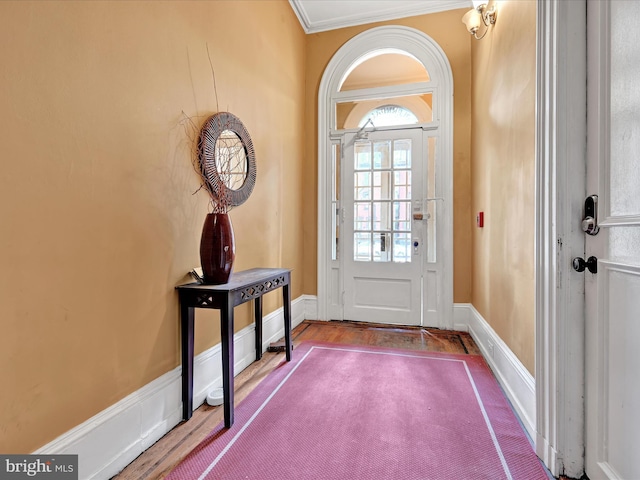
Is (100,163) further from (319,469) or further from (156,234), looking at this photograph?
(319,469)

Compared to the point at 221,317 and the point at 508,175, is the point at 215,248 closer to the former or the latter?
the point at 221,317

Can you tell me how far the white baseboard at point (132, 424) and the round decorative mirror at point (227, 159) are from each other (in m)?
0.98

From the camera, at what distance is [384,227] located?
3.41 metres

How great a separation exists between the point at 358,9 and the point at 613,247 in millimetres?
3279

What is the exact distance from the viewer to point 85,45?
1.21 metres

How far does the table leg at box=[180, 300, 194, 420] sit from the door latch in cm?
184

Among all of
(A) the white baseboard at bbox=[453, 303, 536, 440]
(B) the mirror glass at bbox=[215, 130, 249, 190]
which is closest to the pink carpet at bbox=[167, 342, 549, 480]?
(A) the white baseboard at bbox=[453, 303, 536, 440]

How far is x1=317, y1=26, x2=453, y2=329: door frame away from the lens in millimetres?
3213

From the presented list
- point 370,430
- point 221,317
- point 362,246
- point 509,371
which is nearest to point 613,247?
point 509,371

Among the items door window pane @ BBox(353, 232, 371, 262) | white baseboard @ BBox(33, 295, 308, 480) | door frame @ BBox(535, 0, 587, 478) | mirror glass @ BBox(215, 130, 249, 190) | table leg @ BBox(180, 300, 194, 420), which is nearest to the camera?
white baseboard @ BBox(33, 295, 308, 480)

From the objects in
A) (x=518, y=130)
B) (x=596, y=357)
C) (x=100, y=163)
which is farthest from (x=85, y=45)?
(x=596, y=357)

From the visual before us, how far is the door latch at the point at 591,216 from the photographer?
1211 millimetres

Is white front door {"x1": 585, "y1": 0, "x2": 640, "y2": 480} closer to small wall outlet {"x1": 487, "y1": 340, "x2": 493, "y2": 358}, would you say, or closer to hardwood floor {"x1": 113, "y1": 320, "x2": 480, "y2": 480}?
small wall outlet {"x1": 487, "y1": 340, "x2": 493, "y2": 358}

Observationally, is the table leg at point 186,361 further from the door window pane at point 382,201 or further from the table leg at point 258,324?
the door window pane at point 382,201
